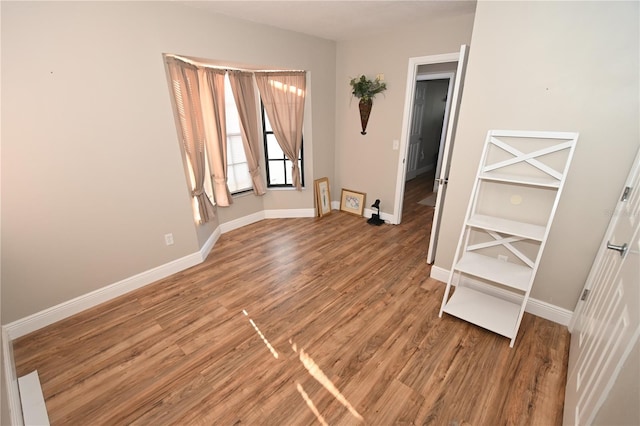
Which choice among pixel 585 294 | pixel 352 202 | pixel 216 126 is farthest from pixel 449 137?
pixel 216 126

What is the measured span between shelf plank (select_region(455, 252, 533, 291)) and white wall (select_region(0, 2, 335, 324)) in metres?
2.66

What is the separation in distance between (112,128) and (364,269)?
261 centimetres

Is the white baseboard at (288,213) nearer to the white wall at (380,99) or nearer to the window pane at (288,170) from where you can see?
the window pane at (288,170)

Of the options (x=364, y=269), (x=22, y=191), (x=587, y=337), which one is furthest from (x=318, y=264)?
(x=22, y=191)

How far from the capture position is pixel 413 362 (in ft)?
6.21

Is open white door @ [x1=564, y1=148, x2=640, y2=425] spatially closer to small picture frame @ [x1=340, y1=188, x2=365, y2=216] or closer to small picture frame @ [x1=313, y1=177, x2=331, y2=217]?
small picture frame @ [x1=340, y1=188, x2=365, y2=216]

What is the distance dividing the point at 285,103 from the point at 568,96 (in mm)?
2933

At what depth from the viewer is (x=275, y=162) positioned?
4.20 meters

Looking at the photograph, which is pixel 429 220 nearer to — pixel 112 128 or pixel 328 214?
pixel 328 214

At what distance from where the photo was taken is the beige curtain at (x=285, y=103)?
3629mm

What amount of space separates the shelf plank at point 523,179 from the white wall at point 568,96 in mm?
185

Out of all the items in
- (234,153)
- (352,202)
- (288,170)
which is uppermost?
(234,153)

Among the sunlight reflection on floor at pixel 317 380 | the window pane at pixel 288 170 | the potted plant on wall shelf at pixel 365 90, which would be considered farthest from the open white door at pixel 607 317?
the window pane at pixel 288 170

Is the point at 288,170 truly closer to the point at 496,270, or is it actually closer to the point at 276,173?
the point at 276,173
